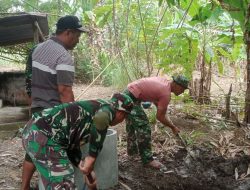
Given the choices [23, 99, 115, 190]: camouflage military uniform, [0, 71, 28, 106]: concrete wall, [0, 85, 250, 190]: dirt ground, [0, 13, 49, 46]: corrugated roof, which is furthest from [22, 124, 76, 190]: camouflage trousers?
[0, 71, 28, 106]: concrete wall

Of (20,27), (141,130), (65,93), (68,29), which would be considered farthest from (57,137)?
(20,27)

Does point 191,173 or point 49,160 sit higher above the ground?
point 49,160

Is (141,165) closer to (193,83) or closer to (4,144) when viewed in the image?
(4,144)

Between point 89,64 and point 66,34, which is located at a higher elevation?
point 66,34

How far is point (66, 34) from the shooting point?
422 centimetres

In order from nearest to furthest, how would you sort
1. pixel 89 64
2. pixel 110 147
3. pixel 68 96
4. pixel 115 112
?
pixel 115 112
pixel 68 96
pixel 110 147
pixel 89 64

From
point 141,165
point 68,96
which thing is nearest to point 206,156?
point 141,165

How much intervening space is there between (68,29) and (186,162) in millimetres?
2835

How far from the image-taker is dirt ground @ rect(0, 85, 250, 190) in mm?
5312

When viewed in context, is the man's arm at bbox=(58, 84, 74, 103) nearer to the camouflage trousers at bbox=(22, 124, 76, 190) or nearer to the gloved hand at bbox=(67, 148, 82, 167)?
the gloved hand at bbox=(67, 148, 82, 167)

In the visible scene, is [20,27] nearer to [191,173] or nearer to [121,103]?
[191,173]

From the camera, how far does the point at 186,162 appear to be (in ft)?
19.3

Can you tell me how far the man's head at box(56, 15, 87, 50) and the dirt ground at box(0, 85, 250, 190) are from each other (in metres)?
1.86

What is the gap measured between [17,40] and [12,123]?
1.77 meters
